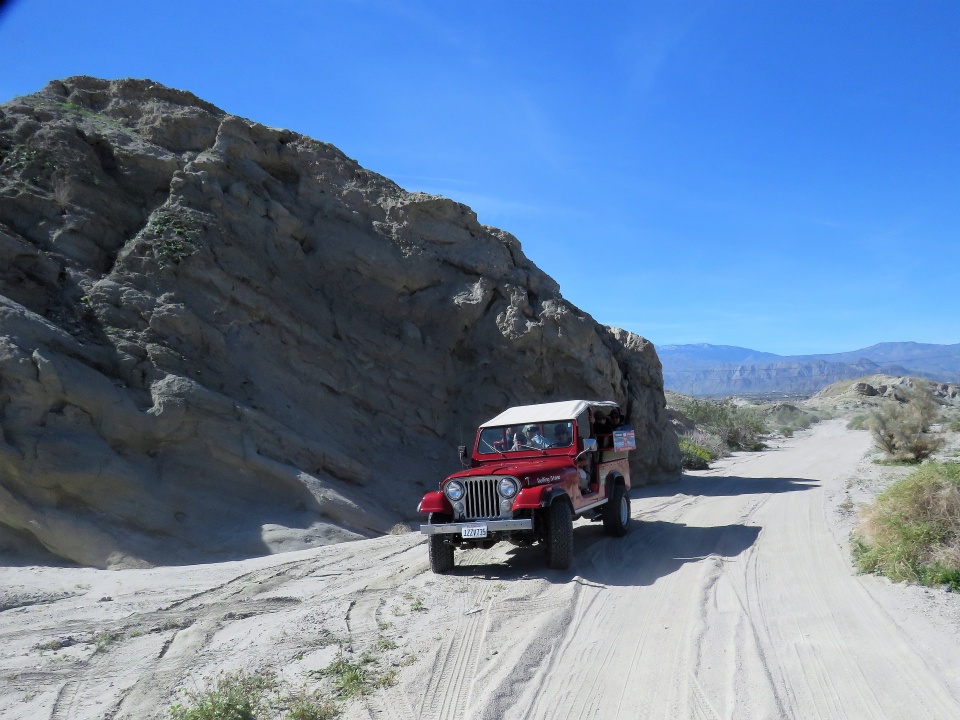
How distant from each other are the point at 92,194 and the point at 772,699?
599 inches

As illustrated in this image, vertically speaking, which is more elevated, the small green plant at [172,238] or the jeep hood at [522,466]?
the small green plant at [172,238]

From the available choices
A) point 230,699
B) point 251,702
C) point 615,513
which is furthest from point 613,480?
point 230,699

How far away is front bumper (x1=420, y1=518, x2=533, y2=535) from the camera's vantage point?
8.48 m

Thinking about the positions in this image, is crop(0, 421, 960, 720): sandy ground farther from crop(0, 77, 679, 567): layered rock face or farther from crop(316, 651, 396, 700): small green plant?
crop(0, 77, 679, 567): layered rock face

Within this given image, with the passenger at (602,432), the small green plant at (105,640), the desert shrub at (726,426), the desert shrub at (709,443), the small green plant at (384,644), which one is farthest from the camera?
the desert shrub at (726,426)

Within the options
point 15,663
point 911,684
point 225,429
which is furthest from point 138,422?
point 911,684

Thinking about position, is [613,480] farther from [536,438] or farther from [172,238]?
[172,238]

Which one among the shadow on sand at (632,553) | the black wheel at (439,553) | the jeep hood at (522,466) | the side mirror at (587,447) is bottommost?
the shadow on sand at (632,553)

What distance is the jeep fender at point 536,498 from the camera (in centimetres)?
858

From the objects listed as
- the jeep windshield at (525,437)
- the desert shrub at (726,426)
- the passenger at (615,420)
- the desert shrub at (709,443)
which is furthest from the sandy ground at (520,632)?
the desert shrub at (726,426)

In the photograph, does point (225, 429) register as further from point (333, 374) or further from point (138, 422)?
point (333, 374)

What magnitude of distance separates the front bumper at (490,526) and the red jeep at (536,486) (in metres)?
0.01

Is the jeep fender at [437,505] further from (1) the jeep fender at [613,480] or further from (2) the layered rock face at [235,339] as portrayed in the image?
(2) the layered rock face at [235,339]

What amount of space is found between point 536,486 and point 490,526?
795 millimetres
